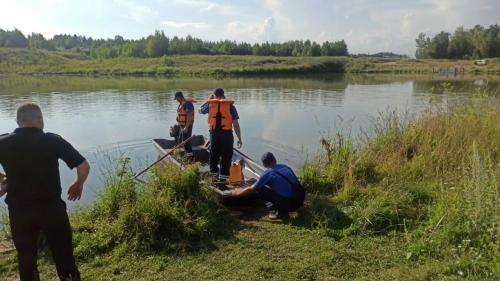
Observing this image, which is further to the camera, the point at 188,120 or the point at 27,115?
the point at 188,120

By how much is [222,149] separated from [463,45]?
88.3 metres

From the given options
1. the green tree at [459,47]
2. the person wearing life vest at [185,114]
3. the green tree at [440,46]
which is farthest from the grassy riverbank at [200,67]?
the person wearing life vest at [185,114]

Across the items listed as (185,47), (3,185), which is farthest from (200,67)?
(3,185)

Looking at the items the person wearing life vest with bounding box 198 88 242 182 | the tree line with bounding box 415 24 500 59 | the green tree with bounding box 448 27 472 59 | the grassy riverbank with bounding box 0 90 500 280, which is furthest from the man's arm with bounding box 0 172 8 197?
the green tree with bounding box 448 27 472 59

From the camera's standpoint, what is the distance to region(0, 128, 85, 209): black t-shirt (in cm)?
309

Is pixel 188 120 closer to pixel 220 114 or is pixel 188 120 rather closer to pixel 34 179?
pixel 220 114

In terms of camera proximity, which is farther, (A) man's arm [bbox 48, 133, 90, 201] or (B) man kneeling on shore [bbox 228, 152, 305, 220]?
(B) man kneeling on shore [bbox 228, 152, 305, 220]

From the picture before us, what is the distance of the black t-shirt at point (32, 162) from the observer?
10.2 feet

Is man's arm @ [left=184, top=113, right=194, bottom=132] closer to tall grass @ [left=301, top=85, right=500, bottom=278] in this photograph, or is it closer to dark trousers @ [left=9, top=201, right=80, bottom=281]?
tall grass @ [left=301, top=85, right=500, bottom=278]

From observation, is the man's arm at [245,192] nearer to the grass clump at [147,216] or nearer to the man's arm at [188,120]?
the grass clump at [147,216]

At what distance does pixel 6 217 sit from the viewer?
5.14 metres

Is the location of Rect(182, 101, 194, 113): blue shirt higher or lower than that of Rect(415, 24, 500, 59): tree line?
lower

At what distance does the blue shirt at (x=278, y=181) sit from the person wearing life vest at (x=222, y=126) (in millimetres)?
1767

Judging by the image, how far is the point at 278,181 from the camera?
5387 mm
